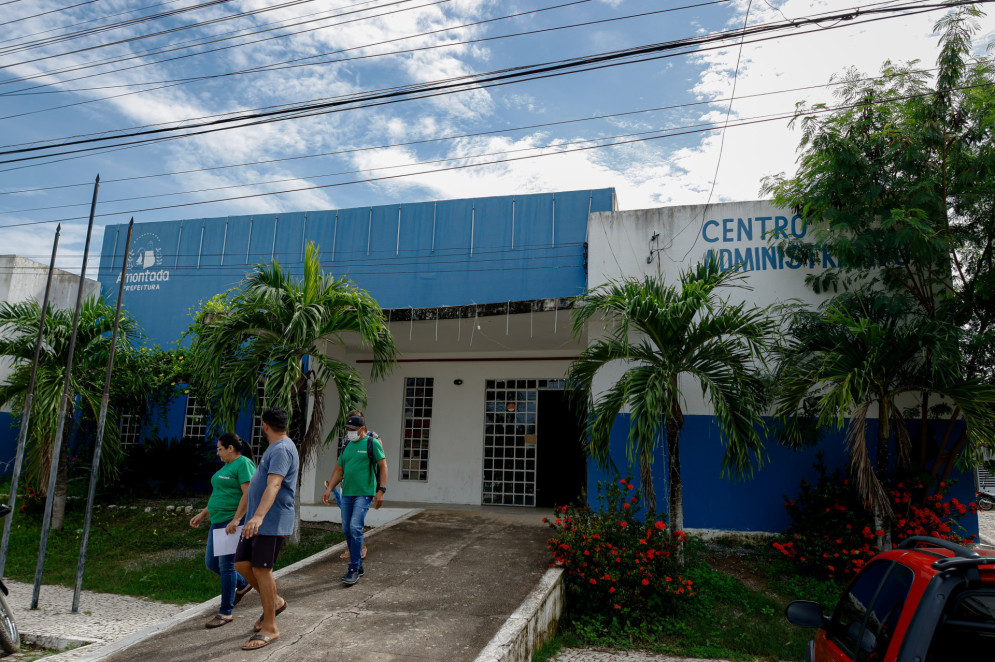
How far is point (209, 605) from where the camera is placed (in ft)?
18.4

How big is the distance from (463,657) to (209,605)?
8.09 feet

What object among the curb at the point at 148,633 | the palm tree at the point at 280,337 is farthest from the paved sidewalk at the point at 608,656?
the palm tree at the point at 280,337

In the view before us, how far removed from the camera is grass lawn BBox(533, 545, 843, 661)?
19.0ft

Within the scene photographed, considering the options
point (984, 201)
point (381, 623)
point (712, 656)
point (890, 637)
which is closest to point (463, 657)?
point (381, 623)

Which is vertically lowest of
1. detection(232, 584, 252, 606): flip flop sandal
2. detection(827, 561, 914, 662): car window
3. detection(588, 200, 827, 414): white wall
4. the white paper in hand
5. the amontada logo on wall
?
detection(232, 584, 252, 606): flip flop sandal

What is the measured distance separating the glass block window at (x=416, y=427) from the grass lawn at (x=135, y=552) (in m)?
2.51

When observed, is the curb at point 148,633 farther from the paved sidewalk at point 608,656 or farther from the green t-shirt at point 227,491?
the paved sidewalk at point 608,656

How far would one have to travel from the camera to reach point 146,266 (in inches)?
590

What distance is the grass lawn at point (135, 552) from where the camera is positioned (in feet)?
24.7

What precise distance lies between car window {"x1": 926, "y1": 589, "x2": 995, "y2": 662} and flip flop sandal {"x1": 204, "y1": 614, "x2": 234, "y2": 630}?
4759 mm

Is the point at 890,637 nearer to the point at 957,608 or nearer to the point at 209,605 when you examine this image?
the point at 957,608

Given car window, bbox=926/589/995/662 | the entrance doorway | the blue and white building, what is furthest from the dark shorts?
the entrance doorway

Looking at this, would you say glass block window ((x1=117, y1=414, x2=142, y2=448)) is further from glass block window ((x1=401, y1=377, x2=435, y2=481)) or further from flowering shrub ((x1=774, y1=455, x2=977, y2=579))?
flowering shrub ((x1=774, y1=455, x2=977, y2=579))

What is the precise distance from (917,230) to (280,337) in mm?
7214
